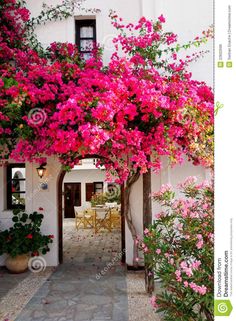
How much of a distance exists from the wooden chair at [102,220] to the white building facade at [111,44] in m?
6.17

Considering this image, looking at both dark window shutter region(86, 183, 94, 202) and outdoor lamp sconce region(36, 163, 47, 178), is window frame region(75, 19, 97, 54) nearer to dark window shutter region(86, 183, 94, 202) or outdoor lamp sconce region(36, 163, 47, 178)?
outdoor lamp sconce region(36, 163, 47, 178)

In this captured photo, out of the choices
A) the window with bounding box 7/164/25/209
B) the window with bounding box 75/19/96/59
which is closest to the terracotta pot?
the window with bounding box 7/164/25/209

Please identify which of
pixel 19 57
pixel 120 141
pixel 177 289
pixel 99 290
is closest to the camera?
pixel 177 289

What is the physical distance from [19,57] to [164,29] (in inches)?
129

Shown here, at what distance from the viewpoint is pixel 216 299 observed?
2.22 meters

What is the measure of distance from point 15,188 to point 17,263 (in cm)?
203

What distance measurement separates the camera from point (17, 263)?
8.62 meters

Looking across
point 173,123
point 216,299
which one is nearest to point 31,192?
point 173,123

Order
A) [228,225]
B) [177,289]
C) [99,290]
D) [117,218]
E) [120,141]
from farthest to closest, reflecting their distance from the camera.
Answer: [117,218] → [99,290] → [120,141] → [177,289] → [228,225]

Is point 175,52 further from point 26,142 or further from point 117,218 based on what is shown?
point 117,218

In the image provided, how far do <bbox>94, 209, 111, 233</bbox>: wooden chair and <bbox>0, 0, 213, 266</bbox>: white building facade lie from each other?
617 centimetres

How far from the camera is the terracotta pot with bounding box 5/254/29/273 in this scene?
28.2ft

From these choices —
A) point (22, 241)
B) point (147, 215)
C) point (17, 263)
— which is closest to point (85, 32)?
point (147, 215)

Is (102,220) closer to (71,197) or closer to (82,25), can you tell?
(71,197)
